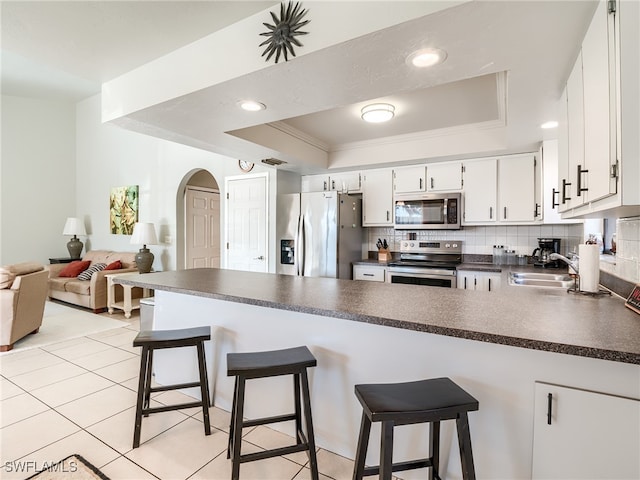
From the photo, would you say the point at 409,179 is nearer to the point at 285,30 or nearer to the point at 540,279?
the point at 540,279

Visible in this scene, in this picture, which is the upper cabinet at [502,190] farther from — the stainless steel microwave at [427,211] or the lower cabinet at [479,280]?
the lower cabinet at [479,280]

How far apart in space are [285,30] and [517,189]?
3.06m

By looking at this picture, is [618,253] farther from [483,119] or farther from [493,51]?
[483,119]

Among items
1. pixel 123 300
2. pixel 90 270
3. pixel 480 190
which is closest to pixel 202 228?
pixel 123 300

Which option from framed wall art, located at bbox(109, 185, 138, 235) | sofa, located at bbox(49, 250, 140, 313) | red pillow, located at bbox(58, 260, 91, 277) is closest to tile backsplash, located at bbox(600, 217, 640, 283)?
sofa, located at bbox(49, 250, 140, 313)

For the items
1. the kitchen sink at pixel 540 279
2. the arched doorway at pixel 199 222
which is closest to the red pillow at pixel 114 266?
the arched doorway at pixel 199 222

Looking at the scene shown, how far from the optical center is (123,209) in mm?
6371

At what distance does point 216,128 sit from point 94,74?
93 cm

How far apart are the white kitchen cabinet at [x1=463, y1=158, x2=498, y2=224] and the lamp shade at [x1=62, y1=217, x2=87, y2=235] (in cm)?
723

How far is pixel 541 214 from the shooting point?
10.5 ft

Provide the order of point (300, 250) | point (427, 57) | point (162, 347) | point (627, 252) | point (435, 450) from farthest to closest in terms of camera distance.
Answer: point (300, 250), point (162, 347), point (627, 252), point (427, 57), point (435, 450)

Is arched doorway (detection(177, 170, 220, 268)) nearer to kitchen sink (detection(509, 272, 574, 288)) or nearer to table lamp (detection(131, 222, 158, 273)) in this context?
table lamp (detection(131, 222, 158, 273))

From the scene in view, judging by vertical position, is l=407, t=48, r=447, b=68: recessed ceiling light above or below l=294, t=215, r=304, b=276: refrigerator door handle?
above

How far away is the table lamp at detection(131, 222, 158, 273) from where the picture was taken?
5.33 meters
